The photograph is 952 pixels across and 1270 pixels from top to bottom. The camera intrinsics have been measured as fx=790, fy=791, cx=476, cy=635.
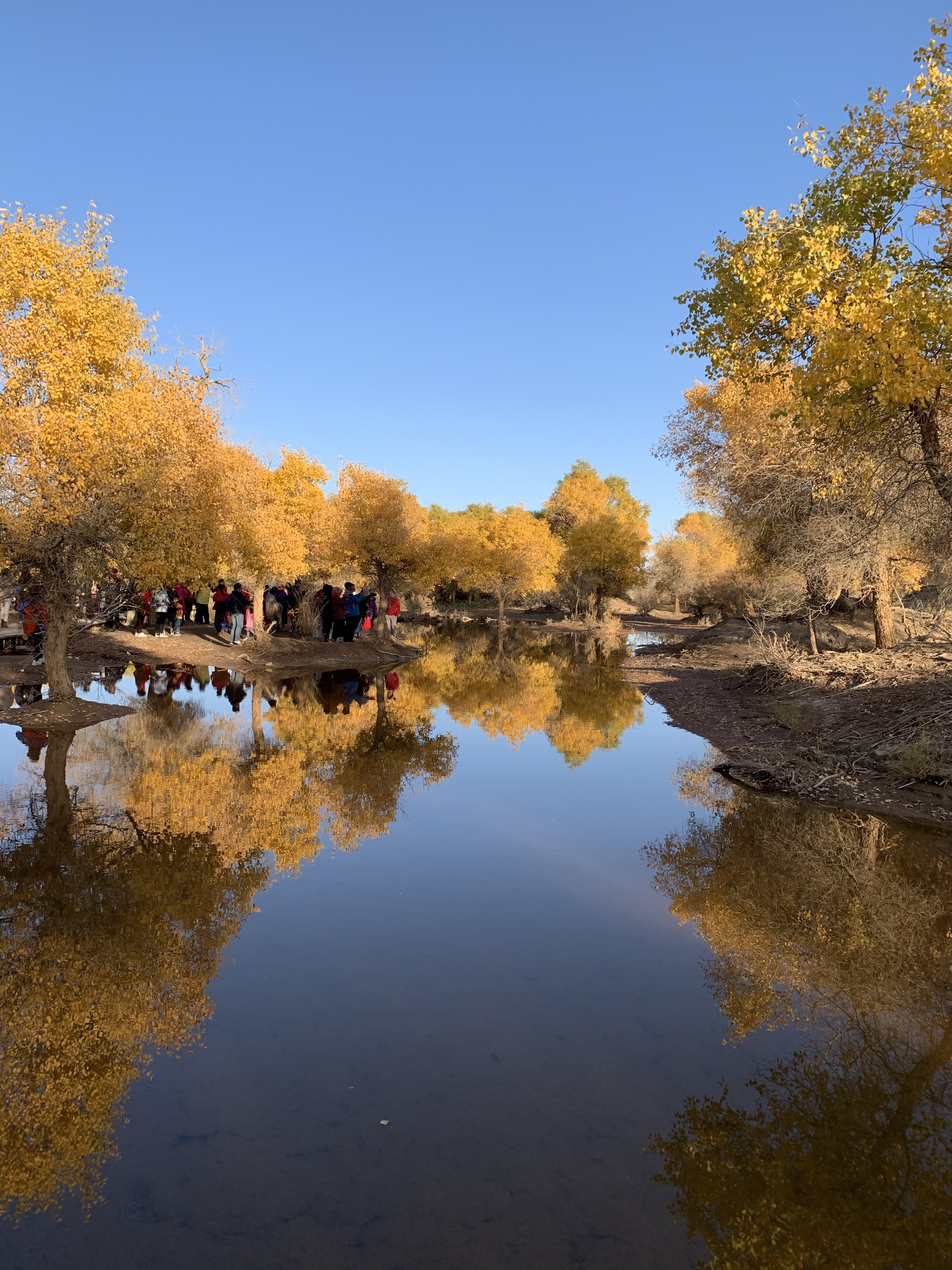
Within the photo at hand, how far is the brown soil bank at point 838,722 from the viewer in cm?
1013

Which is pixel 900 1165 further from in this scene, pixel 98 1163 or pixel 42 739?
pixel 42 739

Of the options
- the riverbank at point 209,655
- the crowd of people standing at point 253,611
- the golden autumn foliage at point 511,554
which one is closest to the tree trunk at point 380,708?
the riverbank at point 209,655

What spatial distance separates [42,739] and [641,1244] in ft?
39.3

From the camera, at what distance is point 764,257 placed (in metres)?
10.1

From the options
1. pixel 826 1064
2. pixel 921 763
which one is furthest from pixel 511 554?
pixel 826 1064

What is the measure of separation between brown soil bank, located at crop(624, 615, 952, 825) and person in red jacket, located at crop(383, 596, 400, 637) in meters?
13.0

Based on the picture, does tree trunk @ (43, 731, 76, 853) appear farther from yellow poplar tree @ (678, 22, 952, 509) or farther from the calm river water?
yellow poplar tree @ (678, 22, 952, 509)

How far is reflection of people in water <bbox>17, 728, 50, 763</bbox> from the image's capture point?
11391 mm

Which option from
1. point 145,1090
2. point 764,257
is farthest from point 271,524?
point 145,1090

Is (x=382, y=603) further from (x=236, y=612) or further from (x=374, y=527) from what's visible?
(x=236, y=612)

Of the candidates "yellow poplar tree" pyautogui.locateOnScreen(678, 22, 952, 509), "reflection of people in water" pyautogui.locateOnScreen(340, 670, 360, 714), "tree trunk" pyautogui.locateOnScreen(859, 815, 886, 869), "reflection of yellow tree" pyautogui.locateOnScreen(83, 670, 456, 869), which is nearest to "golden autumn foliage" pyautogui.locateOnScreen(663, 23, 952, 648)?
"yellow poplar tree" pyautogui.locateOnScreen(678, 22, 952, 509)

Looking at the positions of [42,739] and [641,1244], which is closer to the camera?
[641,1244]

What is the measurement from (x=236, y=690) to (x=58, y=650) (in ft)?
17.7

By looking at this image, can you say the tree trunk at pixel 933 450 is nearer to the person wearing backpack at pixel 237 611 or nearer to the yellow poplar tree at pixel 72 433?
the yellow poplar tree at pixel 72 433
